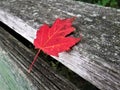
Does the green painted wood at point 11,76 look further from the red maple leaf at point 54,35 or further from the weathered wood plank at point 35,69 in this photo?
the red maple leaf at point 54,35

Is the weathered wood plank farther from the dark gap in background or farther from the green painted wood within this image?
the dark gap in background

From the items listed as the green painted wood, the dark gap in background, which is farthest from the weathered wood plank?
the dark gap in background

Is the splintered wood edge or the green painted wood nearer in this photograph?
the splintered wood edge

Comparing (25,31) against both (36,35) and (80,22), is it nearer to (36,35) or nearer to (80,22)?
(36,35)

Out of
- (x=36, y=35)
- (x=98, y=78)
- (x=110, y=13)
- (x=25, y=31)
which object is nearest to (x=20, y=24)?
(x=25, y=31)

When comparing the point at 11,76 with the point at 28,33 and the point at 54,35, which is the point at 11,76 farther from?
the point at 54,35
